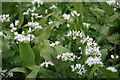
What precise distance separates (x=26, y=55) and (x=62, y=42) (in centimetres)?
40

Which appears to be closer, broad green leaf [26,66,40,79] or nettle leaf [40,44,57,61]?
broad green leaf [26,66,40,79]

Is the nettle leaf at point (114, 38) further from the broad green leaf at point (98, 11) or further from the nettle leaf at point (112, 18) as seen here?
the broad green leaf at point (98, 11)

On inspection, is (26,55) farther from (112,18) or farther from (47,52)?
(112,18)

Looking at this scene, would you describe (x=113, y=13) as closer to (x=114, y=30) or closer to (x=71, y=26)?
(x=114, y=30)

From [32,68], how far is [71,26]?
2.33 ft

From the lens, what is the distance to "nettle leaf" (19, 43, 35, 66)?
226 cm

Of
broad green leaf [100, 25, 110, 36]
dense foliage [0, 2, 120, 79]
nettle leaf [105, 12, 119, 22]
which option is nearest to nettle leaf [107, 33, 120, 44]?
dense foliage [0, 2, 120, 79]

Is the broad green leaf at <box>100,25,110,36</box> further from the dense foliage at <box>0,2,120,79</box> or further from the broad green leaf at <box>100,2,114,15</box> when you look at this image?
the broad green leaf at <box>100,2,114,15</box>

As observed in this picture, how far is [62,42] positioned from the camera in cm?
260

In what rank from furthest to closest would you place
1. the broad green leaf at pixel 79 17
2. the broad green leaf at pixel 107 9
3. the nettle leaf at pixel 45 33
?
the broad green leaf at pixel 107 9
the broad green leaf at pixel 79 17
the nettle leaf at pixel 45 33

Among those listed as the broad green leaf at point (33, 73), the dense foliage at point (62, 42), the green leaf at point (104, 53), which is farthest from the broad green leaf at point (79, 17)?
the broad green leaf at point (33, 73)

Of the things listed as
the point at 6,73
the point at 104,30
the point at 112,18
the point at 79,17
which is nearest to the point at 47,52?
the point at 6,73

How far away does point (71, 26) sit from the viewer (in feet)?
9.25

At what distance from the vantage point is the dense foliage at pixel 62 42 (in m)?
2.16
